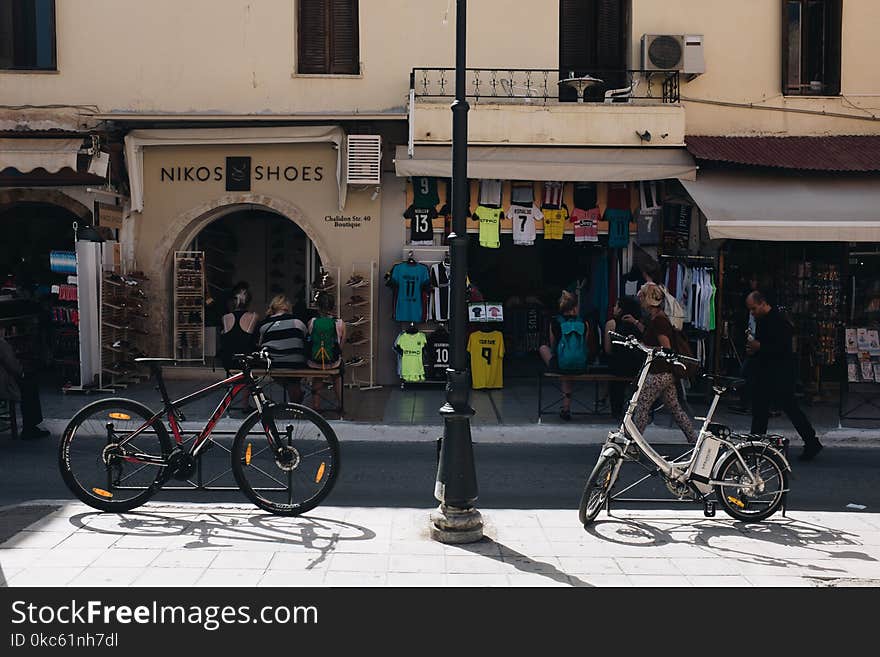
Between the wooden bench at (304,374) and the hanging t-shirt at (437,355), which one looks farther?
the hanging t-shirt at (437,355)

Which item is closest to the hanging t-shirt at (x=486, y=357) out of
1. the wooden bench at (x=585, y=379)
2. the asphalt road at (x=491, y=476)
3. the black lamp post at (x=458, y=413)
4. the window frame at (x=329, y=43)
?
the wooden bench at (x=585, y=379)

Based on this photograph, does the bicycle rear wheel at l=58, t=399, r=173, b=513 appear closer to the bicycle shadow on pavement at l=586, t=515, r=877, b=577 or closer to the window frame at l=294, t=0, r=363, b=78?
the bicycle shadow on pavement at l=586, t=515, r=877, b=577

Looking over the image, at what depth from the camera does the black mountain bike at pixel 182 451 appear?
6762 mm

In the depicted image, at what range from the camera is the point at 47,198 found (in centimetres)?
1447

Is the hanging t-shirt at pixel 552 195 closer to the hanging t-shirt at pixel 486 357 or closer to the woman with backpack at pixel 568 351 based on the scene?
the hanging t-shirt at pixel 486 357

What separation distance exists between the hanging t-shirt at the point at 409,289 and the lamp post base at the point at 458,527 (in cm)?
758

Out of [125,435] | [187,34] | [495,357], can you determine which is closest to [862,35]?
[495,357]

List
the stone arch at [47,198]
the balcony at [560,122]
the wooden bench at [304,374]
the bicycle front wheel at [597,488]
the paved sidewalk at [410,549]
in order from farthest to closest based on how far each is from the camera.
Answer: 1. the stone arch at [47,198]
2. the balcony at [560,122]
3. the wooden bench at [304,374]
4. the bicycle front wheel at [597,488]
5. the paved sidewalk at [410,549]

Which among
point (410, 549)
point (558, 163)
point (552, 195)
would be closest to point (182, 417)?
point (410, 549)

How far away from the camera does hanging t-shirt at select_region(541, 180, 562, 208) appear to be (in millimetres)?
14066

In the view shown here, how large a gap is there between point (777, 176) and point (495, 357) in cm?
498

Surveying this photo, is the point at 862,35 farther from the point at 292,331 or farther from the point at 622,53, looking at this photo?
the point at 292,331

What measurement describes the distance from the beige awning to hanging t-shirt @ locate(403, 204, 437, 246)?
5.03 meters

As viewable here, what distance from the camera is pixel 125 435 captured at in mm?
6883
